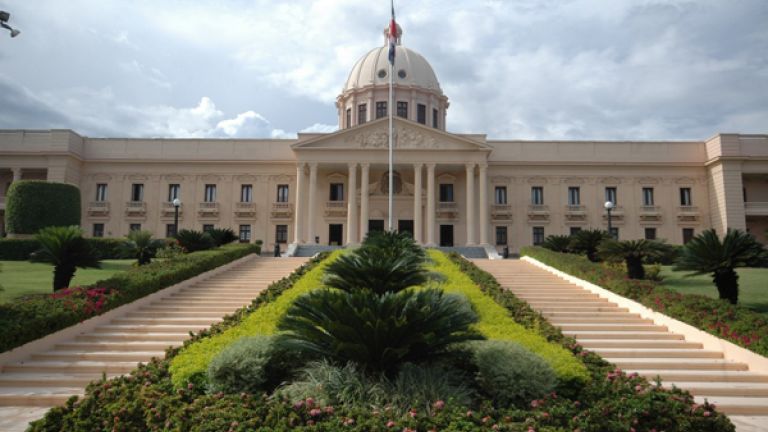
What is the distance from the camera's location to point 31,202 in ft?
98.7

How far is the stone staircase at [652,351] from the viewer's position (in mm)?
9383

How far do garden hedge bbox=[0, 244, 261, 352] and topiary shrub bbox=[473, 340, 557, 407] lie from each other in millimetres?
8931

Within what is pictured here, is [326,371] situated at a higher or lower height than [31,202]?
lower

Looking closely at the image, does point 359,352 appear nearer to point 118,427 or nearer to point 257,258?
point 118,427

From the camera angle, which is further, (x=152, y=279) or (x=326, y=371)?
(x=152, y=279)

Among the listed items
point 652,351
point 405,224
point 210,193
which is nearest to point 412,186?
point 405,224

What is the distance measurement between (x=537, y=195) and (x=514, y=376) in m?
36.0

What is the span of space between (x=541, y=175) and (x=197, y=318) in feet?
106

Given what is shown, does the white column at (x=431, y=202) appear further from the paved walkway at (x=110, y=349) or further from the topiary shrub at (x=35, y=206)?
the topiary shrub at (x=35, y=206)

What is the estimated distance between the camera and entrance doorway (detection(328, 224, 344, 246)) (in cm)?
4053

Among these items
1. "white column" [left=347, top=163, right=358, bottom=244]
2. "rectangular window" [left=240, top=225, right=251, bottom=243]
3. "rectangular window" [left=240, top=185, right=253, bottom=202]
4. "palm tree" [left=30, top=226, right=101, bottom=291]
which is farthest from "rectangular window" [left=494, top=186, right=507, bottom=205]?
"palm tree" [left=30, top=226, right=101, bottom=291]

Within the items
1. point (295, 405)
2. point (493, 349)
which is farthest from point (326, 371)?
point (493, 349)

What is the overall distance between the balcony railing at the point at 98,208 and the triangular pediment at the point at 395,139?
615 inches

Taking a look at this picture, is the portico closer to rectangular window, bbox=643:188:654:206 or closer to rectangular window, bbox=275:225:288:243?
rectangular window, bbox=275:225:288:243
